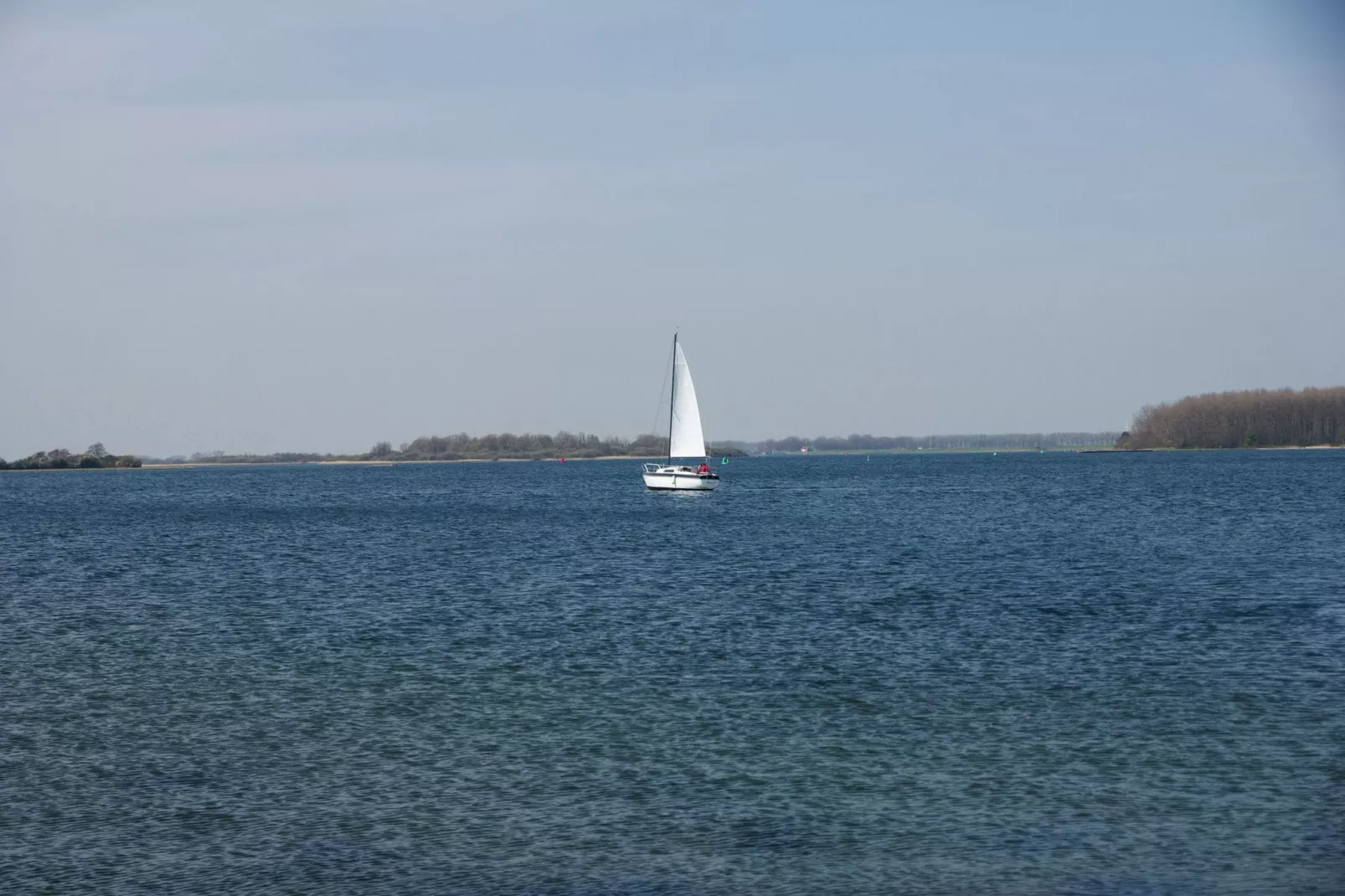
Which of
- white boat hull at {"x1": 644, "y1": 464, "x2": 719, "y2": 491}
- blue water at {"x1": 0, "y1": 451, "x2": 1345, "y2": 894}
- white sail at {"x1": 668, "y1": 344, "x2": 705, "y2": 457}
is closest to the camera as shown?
blue water at {"x1": 0, "y1": 451, "x2": 1345, "y2": 894}

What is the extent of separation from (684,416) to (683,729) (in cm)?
9068

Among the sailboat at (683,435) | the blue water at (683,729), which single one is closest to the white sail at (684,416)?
the sailboat at (683,435)

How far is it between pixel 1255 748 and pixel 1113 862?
6945mm

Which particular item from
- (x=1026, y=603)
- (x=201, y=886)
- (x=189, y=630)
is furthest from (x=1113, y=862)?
(x=189, y=630)

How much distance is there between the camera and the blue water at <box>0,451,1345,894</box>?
57.1 feet

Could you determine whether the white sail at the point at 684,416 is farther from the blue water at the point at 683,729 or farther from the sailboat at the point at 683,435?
the blue water at the point at 683,729

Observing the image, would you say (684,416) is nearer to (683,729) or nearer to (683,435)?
(683,435)

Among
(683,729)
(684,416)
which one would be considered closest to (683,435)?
(684,416)

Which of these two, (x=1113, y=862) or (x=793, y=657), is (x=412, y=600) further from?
(x=1113, y=862)

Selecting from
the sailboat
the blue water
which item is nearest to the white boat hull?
the sailboat

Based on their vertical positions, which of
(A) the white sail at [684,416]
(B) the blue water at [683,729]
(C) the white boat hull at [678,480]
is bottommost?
(B) the blue water at [683,729]

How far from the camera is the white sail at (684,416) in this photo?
373 feet

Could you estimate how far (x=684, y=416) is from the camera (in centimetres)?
11494

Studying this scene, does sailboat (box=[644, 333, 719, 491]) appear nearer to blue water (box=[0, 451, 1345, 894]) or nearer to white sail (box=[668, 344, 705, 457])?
white sail (box=[668, 344, 705, 457])
